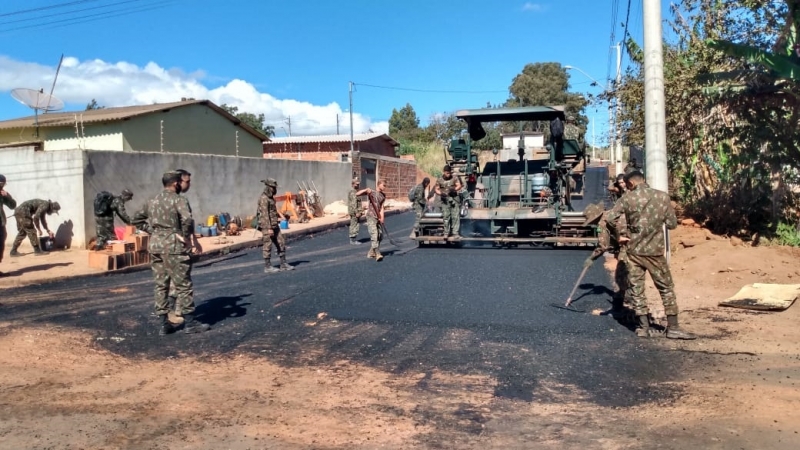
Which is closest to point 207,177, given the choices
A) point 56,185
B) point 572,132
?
point 56,185

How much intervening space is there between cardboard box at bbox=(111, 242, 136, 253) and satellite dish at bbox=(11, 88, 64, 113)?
668cm

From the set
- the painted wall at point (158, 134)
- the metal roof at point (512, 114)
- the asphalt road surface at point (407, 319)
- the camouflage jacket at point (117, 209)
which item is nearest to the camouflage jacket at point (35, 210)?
the camouflage jacket at point (117, 209)

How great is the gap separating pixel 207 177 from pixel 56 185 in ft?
14.5

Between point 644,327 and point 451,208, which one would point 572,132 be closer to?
point 451,208

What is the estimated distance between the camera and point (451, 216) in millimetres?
13414

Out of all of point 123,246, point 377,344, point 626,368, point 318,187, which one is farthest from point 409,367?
point 318,187

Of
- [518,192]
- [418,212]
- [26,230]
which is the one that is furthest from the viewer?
[418,212]

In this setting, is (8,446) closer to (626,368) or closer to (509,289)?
(626,368)

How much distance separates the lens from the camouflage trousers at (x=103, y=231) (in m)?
13.0

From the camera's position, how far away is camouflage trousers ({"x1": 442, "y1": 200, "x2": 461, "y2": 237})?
1337 cm

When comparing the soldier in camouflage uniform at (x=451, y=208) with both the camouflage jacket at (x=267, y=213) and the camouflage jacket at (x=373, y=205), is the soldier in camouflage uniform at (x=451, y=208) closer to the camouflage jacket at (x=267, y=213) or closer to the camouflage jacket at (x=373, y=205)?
the camouflage jacket at (x=373, y=205)

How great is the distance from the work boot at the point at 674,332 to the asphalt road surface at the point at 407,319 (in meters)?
0.40

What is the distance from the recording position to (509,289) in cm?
872

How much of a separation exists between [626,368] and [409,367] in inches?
69.2
